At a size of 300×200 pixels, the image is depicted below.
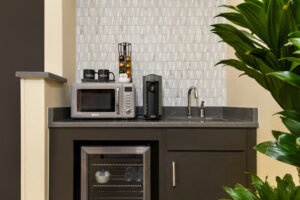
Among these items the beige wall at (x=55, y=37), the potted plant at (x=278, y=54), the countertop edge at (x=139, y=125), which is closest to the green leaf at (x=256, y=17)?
the potted plant at (x=278, y=54)

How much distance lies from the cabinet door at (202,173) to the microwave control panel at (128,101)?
52 centimetres

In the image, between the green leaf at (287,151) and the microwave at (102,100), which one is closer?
the green leaf at (287,151)

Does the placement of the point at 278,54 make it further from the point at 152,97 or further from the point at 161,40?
the point at 161,40

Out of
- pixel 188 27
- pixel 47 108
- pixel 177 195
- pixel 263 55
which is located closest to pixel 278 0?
pixel 263 55

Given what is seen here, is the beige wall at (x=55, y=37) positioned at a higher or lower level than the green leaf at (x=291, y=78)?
higher

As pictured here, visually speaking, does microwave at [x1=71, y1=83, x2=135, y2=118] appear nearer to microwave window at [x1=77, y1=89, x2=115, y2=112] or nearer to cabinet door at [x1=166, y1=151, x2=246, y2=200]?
microwave window at [x1=77, y1=89, x2=115, y2=112]

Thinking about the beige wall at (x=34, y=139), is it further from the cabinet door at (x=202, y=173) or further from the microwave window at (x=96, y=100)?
the cabinet door at (x=202, y=173)

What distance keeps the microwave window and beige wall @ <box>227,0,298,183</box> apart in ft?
3.66

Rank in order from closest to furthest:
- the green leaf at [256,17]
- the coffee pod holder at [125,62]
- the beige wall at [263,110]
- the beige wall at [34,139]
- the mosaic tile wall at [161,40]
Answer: the green leaf at [256,17]
the beige wall at [263,110]
the beige wall at [34,139]
the coffee pod holder at [125,62]
the mosaic tile wall at [161,40]

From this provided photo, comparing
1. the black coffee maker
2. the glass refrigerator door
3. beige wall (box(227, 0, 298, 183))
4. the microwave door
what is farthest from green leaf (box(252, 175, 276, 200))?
the microwave door

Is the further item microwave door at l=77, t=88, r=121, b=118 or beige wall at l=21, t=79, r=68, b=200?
microwave door at l=77, t=88, r=121, b=118

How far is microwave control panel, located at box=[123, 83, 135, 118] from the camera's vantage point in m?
2.11

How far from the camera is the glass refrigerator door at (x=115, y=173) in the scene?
1867 millimetres

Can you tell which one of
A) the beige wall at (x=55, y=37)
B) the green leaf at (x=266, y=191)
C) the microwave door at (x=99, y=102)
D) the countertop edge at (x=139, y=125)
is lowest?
the green leaf at (x=266, y=191)
